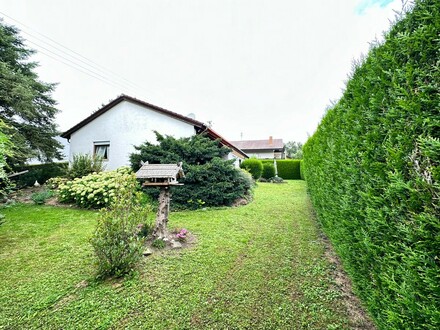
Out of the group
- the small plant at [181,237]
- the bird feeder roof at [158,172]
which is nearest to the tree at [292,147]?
the bird feeder roof at [158,172]

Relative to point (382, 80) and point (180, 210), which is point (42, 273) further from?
point (382, 80)

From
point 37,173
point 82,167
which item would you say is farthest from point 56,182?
point 37,173

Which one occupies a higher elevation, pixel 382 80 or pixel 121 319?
pixel 382 80

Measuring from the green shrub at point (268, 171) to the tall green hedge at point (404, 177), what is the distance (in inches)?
681

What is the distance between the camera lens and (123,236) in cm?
325

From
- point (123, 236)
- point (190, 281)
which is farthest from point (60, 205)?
point (190, 281)

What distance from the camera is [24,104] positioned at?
1170cm

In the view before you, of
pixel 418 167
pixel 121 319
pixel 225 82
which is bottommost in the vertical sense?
pixel 121 319

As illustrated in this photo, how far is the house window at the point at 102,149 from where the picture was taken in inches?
491

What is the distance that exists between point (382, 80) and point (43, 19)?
50.4 feet

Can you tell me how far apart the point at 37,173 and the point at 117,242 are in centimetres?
1400

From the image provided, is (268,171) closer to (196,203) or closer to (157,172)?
(196,203)

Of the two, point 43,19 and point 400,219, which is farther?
point 43,19

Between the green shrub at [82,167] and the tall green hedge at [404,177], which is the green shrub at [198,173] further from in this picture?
the tall green hedge at [404,177]
